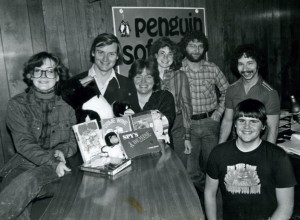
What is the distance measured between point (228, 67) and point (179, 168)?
2.83 metres

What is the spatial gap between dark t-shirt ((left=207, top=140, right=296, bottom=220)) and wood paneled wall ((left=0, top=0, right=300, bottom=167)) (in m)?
2.13

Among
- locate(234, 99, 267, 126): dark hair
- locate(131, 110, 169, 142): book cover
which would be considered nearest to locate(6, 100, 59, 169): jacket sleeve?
locate(131, 110, 169, 142): book cover

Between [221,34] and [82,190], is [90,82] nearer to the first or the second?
[82,190]

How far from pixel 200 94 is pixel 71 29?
5.34 feet

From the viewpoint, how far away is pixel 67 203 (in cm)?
147

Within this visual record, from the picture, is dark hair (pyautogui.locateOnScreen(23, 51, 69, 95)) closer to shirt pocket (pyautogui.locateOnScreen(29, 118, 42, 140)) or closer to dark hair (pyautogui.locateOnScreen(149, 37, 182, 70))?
shirt pocket (pyautogui.locateOnScreen(29, 118, 42, 140))

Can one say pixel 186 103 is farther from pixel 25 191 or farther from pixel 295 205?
pixel 25 191

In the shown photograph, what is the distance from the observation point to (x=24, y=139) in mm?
2127

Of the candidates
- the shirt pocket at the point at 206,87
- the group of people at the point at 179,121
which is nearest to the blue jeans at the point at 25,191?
the group of people at the point at 179,121

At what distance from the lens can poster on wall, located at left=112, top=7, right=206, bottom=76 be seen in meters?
3.46

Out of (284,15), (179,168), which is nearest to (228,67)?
(284,15)

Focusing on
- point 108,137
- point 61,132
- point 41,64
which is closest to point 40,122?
point 61,132

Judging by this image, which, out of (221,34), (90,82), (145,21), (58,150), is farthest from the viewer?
(221,34)

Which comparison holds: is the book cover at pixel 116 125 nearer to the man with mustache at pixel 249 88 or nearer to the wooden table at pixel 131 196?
the wooden table at pixel 131 196
